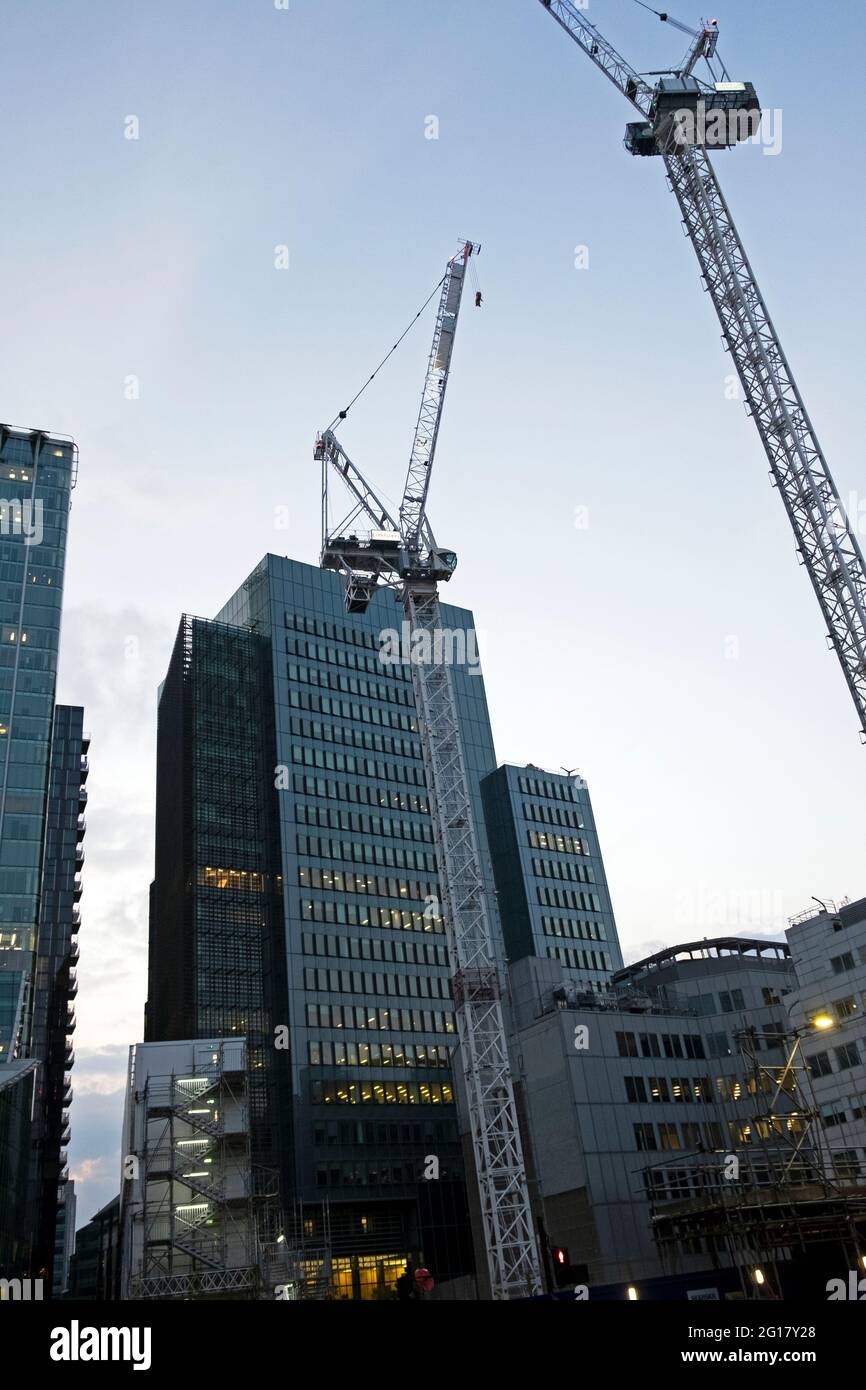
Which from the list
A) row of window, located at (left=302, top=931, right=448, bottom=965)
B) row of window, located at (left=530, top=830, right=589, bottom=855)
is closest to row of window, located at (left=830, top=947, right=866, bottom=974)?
row of window, located at (left=302, top=931, right=448, bottom=965)

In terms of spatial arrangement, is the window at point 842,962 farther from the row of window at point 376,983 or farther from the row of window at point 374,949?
the row of window at point 374,949

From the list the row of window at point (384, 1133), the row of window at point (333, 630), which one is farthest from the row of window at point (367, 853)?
the row of window at point (384, 1133)

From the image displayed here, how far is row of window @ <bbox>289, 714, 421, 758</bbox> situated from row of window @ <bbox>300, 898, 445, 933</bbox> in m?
21.3

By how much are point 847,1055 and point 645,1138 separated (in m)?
15.8

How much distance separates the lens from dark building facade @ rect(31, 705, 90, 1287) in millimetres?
159125

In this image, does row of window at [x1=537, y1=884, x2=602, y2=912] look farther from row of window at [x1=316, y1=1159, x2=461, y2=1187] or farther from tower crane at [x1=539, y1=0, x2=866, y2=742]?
tower crane at [x1=539, y1=0, x2=866, y2=742]

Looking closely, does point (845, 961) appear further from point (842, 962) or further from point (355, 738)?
point (355, 738)

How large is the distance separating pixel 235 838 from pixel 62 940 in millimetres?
74108

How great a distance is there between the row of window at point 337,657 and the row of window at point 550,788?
Result: 75.3ft

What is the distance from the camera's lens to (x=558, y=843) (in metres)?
151

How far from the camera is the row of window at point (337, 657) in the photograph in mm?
137500

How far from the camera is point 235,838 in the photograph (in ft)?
417

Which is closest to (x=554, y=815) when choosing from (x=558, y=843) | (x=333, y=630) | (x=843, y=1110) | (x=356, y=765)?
(x=558, y=843)

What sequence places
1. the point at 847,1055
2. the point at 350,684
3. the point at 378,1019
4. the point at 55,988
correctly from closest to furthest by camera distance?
the point at 847,1055 < the point at 378,1019 < the point at 350,684 < the point at 55,988
